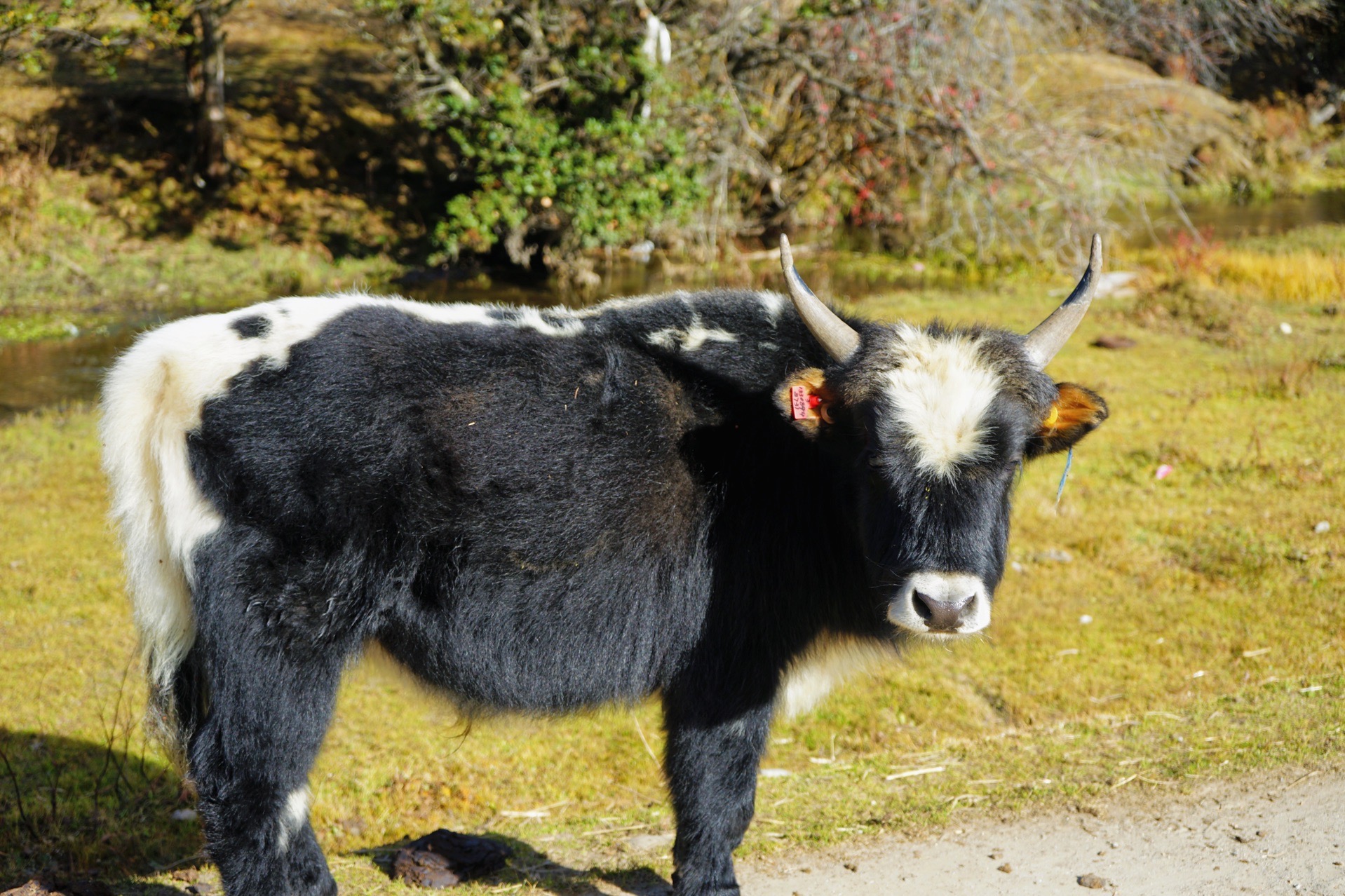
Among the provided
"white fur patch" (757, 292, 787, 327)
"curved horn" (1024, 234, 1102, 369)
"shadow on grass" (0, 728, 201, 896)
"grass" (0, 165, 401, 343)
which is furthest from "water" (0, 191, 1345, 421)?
"curved horn" (1024, 234, 1102, 369)

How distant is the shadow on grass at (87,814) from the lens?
4.46 meters

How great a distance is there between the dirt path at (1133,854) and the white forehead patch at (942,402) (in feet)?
5.31

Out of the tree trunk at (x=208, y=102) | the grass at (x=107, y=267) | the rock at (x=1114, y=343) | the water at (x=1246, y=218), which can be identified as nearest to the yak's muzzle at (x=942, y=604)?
the rock at (x=1114, y=343)

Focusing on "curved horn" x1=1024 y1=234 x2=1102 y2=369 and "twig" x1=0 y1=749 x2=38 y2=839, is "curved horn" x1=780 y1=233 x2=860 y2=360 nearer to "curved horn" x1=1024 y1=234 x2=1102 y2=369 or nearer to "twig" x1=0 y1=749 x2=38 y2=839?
"curved horn" x1=1024 y1=234 x2=1102 y2=369

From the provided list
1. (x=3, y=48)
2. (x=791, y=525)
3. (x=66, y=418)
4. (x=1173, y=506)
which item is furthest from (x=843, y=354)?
(x=66, y=418)

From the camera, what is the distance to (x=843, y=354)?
12.0ft

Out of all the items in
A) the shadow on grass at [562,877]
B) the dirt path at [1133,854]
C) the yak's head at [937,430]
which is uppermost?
the yak's head at [937,430]

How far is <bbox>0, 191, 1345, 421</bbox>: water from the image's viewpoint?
1102 centimetres

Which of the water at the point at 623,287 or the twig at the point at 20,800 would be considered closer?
the twig at the point at 20,800

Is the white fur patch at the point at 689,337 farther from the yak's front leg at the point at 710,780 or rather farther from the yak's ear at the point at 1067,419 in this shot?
the yak's front leg at the point at 710,780

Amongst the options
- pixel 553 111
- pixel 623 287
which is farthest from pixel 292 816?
pixel 623 287

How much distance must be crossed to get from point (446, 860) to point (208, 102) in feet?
48.7

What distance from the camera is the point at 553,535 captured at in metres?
3.62

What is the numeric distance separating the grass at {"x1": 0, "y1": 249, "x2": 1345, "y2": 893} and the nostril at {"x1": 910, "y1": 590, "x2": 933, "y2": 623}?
131 cm
